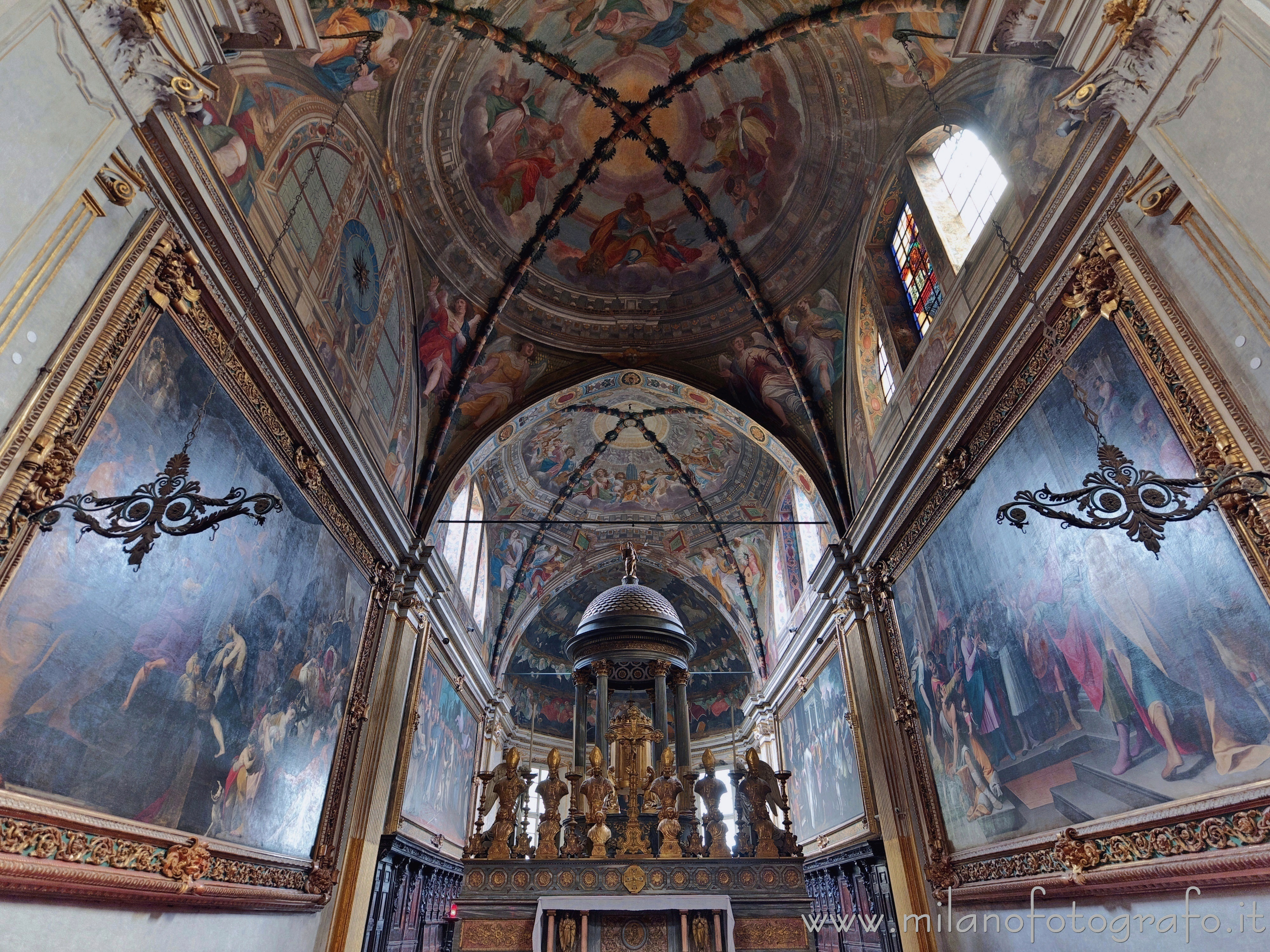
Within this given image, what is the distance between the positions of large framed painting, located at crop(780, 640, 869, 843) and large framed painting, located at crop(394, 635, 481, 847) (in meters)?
6.02

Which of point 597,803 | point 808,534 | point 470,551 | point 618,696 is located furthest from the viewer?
point 618,696

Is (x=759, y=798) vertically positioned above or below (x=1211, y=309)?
below

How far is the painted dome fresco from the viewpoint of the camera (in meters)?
10.4

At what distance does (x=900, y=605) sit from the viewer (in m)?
9.69

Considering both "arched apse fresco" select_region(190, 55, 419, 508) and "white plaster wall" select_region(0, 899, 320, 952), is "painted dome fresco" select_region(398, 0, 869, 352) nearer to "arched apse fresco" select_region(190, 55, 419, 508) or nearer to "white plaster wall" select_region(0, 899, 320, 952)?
"arched apse fresco" select_region(190, 55, 419, 508)

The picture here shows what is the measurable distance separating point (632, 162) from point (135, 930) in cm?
1257

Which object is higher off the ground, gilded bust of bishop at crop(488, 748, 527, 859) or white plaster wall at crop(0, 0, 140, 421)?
white plaster wall at crop(0, 0, 140, 421)

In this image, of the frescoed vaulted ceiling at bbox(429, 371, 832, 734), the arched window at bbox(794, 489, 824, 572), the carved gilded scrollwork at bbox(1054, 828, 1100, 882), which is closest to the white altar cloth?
the carved gilded scrollwork at bbox(1054, 828, 1100, 882)

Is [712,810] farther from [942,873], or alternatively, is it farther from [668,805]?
[942,873]

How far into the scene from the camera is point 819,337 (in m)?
12.3

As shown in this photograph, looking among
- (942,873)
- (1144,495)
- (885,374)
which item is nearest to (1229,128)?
(1144,495)

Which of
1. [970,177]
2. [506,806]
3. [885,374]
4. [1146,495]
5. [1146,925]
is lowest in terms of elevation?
[1146,925]

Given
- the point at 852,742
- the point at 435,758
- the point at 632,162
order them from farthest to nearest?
the point at 435,758 → the point at 632,162 → the point at 852,742

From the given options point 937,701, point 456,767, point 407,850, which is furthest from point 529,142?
point 456,767
